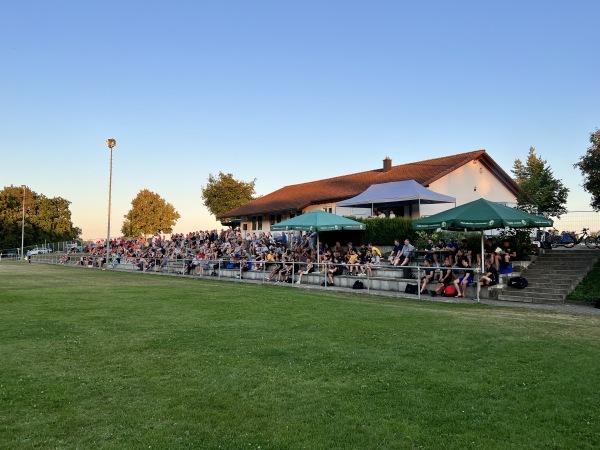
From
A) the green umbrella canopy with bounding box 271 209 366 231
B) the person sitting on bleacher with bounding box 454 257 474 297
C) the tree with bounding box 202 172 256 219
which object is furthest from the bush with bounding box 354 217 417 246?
the tree with bounding box 202 172 256 219

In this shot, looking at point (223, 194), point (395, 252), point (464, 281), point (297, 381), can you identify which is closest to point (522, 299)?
point (464, 281)

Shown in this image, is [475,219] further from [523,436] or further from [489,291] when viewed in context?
[523,436]

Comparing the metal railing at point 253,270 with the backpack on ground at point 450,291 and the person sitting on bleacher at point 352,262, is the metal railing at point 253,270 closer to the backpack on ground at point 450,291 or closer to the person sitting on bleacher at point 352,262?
the person sitting on bleacher at point 352,262

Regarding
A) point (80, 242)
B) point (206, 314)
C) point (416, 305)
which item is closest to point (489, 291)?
point (416, 305)

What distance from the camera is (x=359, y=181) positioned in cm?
3869

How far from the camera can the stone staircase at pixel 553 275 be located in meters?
14.3

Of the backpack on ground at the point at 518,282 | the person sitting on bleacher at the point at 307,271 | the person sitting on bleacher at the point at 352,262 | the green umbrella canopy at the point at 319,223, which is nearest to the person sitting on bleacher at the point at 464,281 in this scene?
the backpack on ground at the point at 518,282

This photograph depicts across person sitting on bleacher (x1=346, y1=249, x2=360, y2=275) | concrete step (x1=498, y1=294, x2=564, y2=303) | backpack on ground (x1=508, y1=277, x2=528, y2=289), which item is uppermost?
person sitting on bleacher (x1=346, y1=249, x2=360, y2=275)

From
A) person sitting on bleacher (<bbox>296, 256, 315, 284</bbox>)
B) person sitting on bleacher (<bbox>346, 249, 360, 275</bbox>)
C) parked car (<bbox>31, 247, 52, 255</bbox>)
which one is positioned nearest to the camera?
person sitting on bleacher (<bbox>346, 249, 360, 275</bbox>)

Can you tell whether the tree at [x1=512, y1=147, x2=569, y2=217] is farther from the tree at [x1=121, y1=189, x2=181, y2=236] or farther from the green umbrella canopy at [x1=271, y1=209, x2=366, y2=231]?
the tree at [x1=121, y1=189, x2=181, y2=236]

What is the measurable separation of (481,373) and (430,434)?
2.12 metres

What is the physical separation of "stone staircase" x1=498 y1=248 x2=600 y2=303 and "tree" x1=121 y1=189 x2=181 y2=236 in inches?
2532

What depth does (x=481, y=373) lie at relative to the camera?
19.5 feet

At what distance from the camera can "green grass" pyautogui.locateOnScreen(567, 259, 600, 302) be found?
44.7 feet
